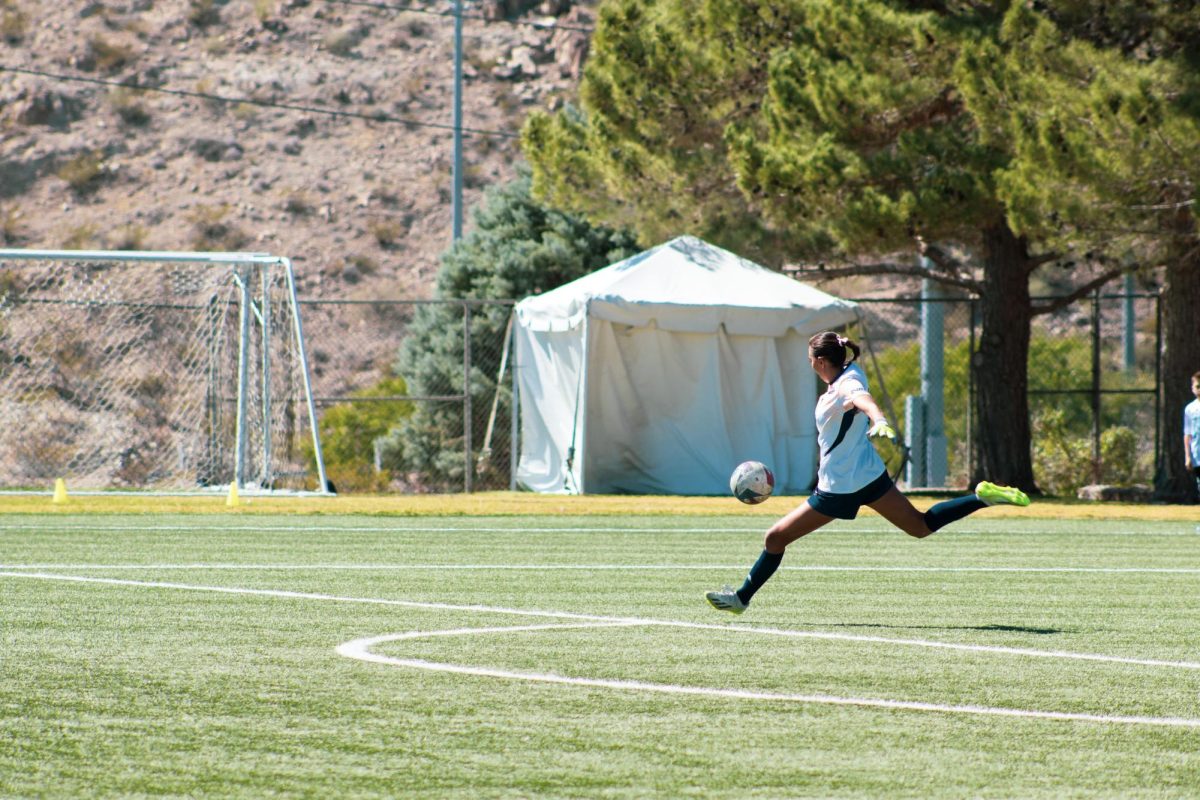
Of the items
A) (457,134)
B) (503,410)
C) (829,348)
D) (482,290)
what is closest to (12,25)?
(457,134)

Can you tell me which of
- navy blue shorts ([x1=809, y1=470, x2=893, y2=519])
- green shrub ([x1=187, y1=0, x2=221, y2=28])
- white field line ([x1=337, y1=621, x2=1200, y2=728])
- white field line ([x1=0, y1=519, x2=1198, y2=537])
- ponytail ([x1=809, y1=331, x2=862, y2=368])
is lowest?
white field line ([x1=0, y1=519, x2=1198, y2=537])

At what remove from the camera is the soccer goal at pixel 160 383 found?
948 inches

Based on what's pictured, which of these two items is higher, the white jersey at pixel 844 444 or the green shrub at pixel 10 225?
the green shrub at pixel 10 225

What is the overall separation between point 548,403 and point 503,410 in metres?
6.22

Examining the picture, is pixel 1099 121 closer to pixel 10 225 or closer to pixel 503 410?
pixel 503 410

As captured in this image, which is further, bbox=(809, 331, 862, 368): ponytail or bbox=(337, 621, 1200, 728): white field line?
bbox=(809, 331, 862, 368): ponytail

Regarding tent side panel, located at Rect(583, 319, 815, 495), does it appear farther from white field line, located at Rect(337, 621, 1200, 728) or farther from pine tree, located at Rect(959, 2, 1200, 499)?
white field line, located at Rect(337, 621, 1200, 728)

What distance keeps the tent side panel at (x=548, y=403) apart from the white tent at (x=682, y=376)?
0.03 m

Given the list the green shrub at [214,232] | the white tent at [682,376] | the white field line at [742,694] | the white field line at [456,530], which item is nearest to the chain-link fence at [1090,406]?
the white tent at [682,376]

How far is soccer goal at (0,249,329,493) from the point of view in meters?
24.1

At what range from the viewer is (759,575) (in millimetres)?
9828

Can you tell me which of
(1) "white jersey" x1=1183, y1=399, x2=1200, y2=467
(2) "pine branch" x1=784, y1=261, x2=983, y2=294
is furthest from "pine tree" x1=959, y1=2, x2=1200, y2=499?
(1) "white jersey" x1=1183, y1=399, x2=1200, y2=467

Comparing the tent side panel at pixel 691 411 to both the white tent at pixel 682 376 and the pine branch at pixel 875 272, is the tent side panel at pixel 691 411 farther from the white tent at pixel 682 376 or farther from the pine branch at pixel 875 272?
the pine branch at pixel 875 272

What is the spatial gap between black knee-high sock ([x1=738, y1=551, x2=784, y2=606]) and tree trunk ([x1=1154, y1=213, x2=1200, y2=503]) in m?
16.0
